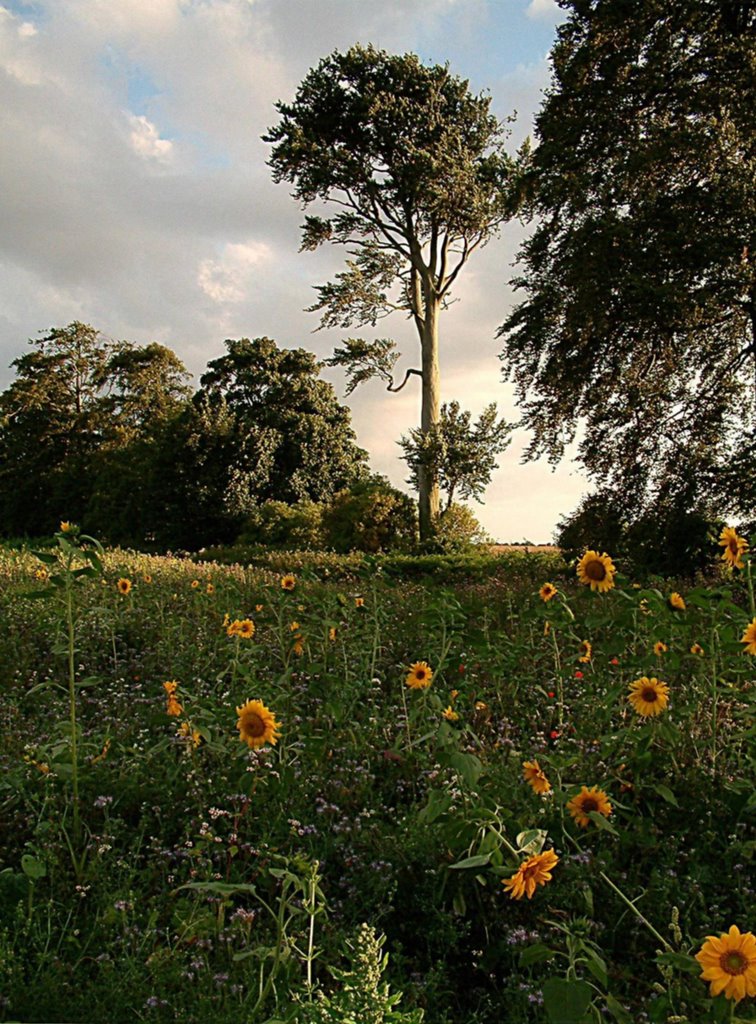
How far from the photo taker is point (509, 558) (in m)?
15.0

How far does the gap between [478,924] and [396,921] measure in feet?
0.75

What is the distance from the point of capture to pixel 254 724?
2.62 m

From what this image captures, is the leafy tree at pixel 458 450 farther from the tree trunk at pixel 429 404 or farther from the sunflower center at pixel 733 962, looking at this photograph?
the sunflower center at pixel 733 962

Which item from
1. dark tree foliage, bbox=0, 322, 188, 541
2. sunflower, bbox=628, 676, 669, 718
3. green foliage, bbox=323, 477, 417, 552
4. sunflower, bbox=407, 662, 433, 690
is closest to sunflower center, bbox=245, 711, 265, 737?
sunflower, bbox=407, 662, 433, 690

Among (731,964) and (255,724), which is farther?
(255,724)

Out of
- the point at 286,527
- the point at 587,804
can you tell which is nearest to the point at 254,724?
the point at 587,804

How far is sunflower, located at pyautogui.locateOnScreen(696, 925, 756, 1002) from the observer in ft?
4.86

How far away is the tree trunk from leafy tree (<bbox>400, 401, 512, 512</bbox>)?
17 centimetres

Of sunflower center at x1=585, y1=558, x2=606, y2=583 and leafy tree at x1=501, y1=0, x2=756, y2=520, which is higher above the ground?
leafy tree at x1=501, y1=0, x2=756, y2=520

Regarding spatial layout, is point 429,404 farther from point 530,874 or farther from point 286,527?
point 530,874

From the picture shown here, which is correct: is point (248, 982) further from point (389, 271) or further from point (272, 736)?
point (389, 271)

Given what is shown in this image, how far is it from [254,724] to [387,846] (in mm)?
542

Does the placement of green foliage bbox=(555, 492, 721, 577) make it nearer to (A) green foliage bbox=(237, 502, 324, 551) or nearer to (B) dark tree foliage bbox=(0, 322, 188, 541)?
(A) green foliage bbox=(237, 502, 324, 551)

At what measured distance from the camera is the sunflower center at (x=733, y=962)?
1486mm
